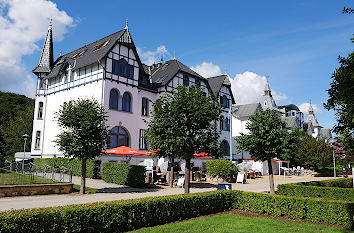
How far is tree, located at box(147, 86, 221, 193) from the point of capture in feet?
43.9

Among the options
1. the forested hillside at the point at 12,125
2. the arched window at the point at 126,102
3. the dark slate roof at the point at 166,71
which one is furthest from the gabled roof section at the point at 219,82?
the forested hillside at the point at 12,125

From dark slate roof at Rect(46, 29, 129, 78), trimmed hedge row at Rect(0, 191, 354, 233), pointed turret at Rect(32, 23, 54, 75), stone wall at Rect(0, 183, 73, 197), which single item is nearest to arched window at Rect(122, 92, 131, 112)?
dark slate roof at Rect(46, 29, 129, 78)

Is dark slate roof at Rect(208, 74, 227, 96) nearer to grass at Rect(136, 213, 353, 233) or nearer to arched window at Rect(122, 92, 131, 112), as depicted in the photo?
arched window at Rect(122, 92, 131, 112)

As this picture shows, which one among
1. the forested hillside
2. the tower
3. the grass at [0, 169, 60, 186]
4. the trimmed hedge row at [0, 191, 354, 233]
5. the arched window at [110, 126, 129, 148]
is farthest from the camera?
the tower

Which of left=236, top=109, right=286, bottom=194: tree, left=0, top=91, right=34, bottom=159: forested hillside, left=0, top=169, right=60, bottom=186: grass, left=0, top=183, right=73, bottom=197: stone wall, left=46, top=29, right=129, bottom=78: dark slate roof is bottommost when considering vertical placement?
left=0, top=183, right=73, bottom=197: stone wall

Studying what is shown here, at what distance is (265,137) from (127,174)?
32.1ft

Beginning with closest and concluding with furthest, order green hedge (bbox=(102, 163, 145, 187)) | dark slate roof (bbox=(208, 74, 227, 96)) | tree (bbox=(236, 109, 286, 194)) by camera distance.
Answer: tree (bbox=(236, 109, 286, 194)), green hedge (bbox=(102, 163, 145, 187)), dark slate roof (bbox=(208, 74, 227, 96))

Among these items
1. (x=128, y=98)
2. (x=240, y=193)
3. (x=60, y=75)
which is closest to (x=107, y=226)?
(x=240, y=193)

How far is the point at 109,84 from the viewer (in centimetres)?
2775

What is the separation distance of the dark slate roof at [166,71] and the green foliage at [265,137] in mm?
17904

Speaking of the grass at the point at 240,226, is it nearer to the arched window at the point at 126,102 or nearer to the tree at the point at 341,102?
the tree at the point at 341,102

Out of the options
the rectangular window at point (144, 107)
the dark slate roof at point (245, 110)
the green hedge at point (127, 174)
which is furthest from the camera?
the dark slate roof at point (245, 110)

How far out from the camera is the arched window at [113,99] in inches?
1110

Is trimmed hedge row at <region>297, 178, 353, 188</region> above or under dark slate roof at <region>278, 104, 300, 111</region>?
under
